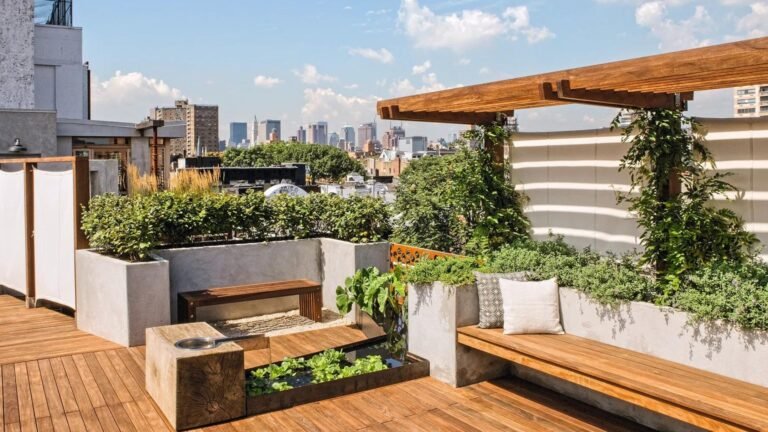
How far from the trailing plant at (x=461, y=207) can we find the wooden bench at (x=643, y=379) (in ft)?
5.17

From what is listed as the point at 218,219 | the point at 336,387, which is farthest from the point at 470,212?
the point at 336,387

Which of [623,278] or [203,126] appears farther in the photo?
[203,126]

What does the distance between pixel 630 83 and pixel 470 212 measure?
2.99m

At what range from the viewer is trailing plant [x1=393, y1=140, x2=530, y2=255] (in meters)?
5.79

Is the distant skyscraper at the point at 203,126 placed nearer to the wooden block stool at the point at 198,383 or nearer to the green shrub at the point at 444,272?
the green shrub at the point at 444,272

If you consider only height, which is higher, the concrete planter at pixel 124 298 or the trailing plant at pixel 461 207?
the trailing plant at pixel 461 207

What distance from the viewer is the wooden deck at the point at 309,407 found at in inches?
153

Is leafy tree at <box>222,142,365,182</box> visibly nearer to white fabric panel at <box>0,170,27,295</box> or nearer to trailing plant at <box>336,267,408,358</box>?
white fabric panel at <box>0,170,27,295</box>

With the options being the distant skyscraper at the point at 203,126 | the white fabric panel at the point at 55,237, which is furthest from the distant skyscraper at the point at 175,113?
the white fabric panel at the point at 55,237

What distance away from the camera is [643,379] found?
3396 mm

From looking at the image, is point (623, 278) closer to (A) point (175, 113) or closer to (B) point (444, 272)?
(B) point (444, 272)

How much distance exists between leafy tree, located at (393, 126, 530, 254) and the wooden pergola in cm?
64

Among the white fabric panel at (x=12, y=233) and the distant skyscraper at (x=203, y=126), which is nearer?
the white fabric panel at (x=12, y=233)

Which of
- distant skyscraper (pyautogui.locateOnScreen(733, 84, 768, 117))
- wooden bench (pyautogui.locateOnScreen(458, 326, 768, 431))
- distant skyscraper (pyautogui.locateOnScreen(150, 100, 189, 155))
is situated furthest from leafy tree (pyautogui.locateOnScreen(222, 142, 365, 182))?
wooden bench (pyautogui.locateOnScreen(458, 326, 768, 431))
